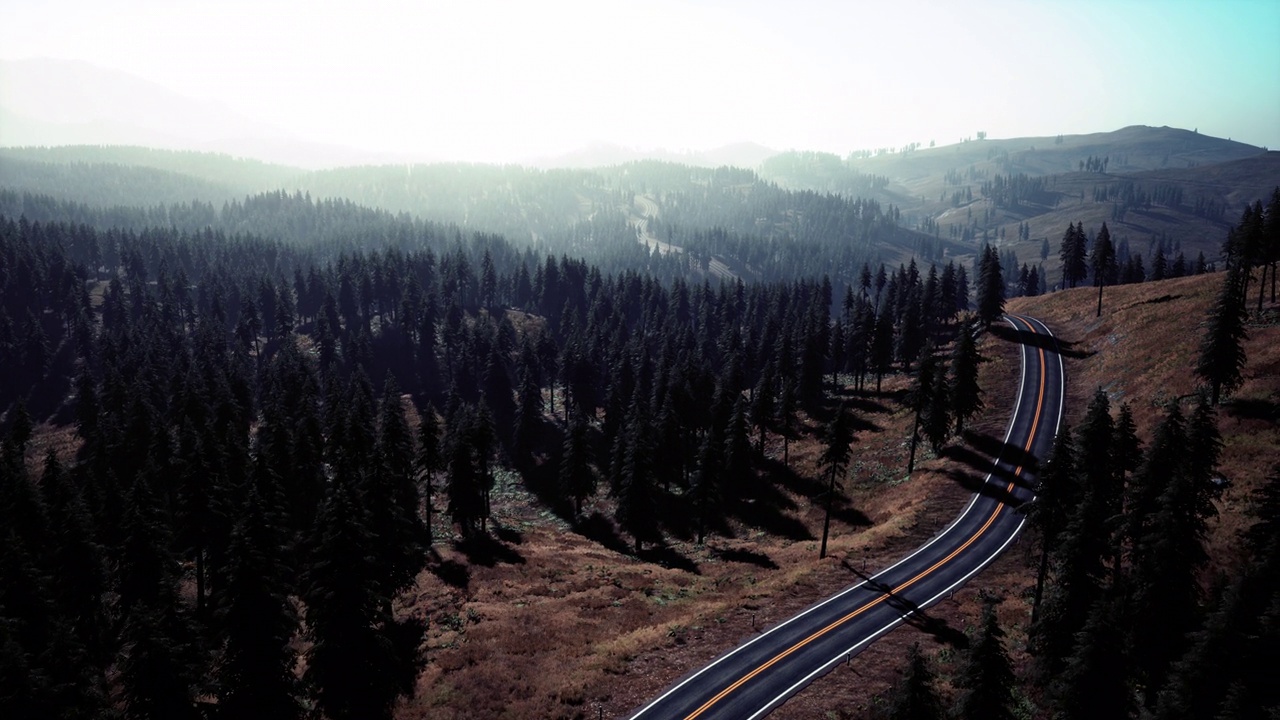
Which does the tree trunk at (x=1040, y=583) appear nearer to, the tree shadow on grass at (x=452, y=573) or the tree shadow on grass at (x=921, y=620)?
the tree shadow on grass at (x=921, y=620)

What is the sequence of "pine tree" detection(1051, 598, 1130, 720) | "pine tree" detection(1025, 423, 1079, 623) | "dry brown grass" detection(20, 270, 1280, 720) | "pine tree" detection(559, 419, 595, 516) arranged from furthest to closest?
"pine tree" detection(559, 419, 595, 516)
"pine tree" detection(1025, 423, 1079, 623)
"dry brown grass" detection(20, 270, 1280, 720)
"pine tree" detection(1051, 598, 1130, 720)

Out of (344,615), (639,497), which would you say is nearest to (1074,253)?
(639,497)

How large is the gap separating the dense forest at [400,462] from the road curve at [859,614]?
20.6 feet

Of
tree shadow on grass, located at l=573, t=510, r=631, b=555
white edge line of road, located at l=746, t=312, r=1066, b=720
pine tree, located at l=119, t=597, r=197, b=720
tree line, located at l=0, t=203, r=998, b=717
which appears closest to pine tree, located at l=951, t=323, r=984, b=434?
tree line, located at l=0, t=203, r=998, b=717

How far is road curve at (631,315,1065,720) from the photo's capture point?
29.3 m

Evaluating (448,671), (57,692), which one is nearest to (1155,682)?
(448,671)

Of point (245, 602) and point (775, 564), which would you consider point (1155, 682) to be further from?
point (245, 602)

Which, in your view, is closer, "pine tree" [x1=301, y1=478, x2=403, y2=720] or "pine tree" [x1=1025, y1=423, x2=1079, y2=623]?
"pine tree" [x1=301, y1=478, x2=403, y2=720]

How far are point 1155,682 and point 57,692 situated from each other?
4829 cm

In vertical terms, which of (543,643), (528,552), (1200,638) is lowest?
(528,552)

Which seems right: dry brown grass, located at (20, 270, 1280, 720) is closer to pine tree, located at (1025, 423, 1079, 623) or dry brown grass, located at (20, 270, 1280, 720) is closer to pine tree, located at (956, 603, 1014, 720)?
pine tree, located at (1025, 423, 1079, 623)

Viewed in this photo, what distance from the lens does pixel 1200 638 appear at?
24.6 metres

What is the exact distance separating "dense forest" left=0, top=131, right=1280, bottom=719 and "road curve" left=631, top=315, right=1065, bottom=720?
20.6 feet

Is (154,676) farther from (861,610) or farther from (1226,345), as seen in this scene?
(1226,345)
